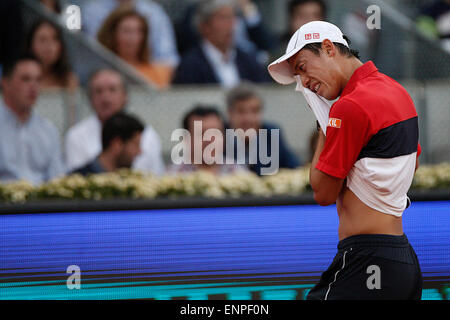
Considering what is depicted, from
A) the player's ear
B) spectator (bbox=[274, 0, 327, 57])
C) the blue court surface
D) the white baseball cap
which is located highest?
spectator (bbox=[274, 0, 327, 57])

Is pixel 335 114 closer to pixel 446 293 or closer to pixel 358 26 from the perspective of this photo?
pixel 446 293

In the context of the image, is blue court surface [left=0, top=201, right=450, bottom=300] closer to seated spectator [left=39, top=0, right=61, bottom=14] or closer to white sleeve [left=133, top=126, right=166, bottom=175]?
white sleeve [left=133, top=126, right=166, bottom=175]

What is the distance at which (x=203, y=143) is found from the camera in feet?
18.6

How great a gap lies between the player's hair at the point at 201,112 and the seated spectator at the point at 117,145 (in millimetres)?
407

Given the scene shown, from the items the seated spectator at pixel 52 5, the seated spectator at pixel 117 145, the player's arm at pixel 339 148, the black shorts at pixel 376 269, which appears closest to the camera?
the player's arm at pixel 339 148

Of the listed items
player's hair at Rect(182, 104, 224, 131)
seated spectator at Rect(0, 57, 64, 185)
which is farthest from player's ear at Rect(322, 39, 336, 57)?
seated spectator at Rect(0, 57, 64, 185)

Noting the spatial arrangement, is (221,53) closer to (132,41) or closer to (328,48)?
(132,41)

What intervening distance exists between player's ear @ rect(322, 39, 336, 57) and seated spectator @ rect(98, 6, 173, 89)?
4.93 m

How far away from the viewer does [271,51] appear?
Result: 7422 millimetres

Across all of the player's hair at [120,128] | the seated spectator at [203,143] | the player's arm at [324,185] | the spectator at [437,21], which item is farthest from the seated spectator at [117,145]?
the spectator at [437,21]

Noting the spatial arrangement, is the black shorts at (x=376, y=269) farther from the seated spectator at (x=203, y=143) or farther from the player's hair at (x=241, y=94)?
the player's hair at (x=241, y=94)

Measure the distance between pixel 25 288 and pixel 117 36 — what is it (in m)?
4.39

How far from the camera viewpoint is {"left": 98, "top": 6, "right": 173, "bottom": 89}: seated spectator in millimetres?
6945

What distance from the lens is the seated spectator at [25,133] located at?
5953 mm
